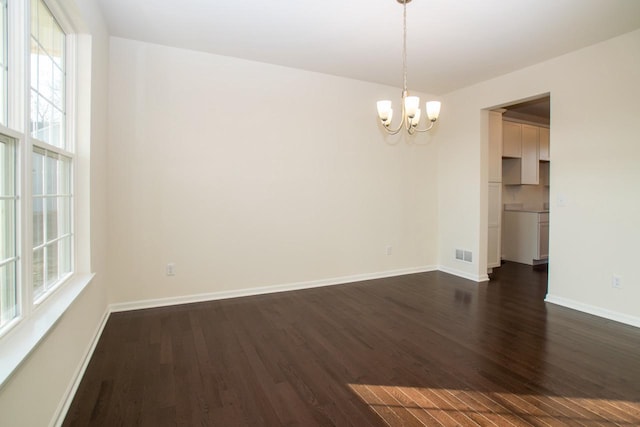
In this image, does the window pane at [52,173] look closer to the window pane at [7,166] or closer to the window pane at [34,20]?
the window pane at [7,166]

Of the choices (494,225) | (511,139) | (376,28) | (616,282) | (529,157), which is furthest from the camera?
(529,157)

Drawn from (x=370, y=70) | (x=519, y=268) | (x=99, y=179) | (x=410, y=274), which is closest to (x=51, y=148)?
(x=99, y=179)

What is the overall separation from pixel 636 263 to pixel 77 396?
15.3 ft

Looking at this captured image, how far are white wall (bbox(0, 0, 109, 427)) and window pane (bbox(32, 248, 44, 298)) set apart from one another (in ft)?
0.63

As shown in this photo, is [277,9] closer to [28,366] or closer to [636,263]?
[28,366]

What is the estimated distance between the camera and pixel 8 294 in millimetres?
1465

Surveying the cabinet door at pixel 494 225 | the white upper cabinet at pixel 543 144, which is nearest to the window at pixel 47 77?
the cabinet door at pixel 494 225

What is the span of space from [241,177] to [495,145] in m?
4.04

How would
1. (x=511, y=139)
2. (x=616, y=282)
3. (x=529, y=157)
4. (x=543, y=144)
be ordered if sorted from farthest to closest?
(x=543, y=144)
(x=529, y=157)
(x=511, y=139)
(x=616, y=282)

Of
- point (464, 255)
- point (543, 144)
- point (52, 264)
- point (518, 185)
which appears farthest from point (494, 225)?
point (52, 264)

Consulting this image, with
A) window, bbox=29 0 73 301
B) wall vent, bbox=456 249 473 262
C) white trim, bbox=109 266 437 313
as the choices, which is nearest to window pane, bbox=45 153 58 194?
window, bbox=29 0 73 301

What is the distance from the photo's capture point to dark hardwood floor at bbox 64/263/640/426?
1851mm

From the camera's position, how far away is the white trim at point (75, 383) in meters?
1.72

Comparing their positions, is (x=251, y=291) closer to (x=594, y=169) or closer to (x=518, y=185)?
(x=594, y=169)
